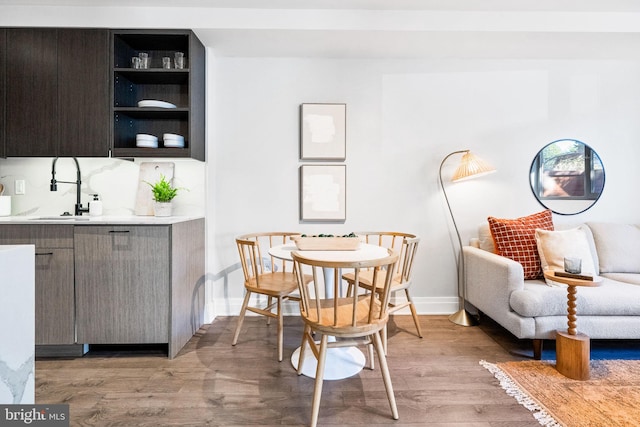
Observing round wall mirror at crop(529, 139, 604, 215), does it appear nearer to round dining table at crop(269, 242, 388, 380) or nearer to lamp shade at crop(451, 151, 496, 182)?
lamp shade at crop(451, 151, 496, 182)

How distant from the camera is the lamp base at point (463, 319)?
296 cm

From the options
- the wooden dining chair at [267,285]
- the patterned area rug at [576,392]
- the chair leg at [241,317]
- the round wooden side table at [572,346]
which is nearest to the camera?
the patterned area rug at [576,392]

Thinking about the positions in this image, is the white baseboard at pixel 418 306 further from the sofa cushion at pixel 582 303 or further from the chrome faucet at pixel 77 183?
the chrome faucet at pixel 77 183

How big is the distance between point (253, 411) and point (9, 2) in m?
3.46

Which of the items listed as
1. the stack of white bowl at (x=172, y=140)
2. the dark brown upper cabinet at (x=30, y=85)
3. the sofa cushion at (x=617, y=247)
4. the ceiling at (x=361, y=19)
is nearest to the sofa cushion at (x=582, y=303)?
the sofa cushion at (x=617, y=247)

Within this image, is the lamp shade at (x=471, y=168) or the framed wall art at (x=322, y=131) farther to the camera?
the framed wall art at (x=322, y=131)

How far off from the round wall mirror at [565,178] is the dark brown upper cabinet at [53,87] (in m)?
3.88

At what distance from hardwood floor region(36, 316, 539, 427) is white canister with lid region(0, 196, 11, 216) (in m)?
1.32

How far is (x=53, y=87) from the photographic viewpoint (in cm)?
263

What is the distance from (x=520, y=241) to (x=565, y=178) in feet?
3.46

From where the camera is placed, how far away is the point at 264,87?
318 cm

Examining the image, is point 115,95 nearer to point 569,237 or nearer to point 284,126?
point 284,126

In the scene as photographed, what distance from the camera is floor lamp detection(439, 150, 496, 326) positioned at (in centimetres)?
292

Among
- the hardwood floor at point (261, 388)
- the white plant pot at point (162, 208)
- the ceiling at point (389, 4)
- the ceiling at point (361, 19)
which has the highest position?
the ceiling at point (389, 4)
